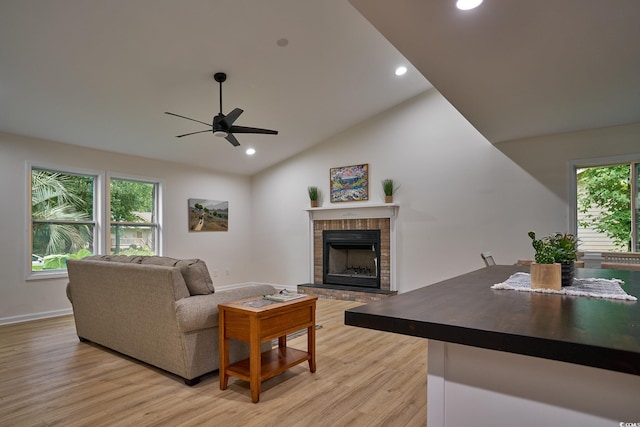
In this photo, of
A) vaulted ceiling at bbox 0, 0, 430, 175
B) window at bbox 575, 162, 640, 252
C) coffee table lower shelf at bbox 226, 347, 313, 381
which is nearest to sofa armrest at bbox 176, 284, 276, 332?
coffee table lower shelf at bbox 226, 347, 313, 381

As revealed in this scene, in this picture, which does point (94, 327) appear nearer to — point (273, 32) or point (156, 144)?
point (156, 144)

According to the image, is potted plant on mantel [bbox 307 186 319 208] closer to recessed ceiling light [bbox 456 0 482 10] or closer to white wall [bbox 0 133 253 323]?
white wall [bbox 0 133 253 323]

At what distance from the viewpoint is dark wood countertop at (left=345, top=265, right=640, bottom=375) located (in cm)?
73

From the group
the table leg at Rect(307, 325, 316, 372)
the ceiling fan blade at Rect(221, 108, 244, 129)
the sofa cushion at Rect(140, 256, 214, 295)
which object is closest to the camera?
the sofa cushion at Rect(140, 256, 214, 295)

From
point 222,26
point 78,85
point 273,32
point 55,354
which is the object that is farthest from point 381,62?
point 55,354

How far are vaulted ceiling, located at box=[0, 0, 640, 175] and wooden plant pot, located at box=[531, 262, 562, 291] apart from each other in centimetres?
135

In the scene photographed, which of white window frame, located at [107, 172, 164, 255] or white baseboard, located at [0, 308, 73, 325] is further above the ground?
white window frame, located at [107, 172, 164, 255]

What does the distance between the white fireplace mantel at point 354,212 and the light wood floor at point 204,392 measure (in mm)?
2723

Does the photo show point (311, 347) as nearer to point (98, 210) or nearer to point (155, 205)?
point (98, 210)

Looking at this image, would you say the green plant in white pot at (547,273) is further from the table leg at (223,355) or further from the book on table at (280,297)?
the table leg at (223,355)

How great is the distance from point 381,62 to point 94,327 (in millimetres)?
4438

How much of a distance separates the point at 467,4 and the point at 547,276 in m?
1.39

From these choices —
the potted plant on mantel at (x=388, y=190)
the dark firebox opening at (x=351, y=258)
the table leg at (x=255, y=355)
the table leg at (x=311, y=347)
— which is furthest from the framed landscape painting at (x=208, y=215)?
the table leg at (x=255, y=355)

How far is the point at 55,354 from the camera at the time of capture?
11.1 feet
